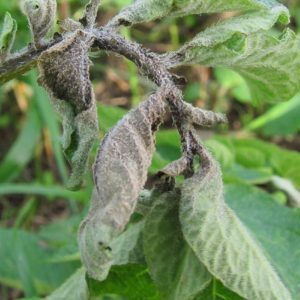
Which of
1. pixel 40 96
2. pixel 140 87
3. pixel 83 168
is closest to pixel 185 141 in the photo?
pixel 83 168

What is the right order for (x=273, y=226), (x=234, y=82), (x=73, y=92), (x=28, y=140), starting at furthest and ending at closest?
(x=234, y=82), (x=28, y=140), (x=273, y=226), (x=73, y=92)

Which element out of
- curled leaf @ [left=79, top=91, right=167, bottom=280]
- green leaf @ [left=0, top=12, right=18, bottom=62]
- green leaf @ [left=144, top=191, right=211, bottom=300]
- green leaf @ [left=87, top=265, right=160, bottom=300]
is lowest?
green leaf @ [left=87, top=265, right=160, bottom=300]

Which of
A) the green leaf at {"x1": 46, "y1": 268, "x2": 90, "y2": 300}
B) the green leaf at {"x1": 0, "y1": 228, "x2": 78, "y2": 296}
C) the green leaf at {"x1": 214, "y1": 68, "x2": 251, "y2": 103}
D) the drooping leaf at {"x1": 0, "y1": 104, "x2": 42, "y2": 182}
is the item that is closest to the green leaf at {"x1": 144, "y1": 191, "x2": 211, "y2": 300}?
the green leaf at {"x1": 46, "y1": 268, "x2": 90, "y2": 300}

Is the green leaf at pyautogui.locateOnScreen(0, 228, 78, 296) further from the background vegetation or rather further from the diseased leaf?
the diseased leaf

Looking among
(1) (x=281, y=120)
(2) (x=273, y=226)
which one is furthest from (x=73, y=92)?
(1) (x=281, y=120)

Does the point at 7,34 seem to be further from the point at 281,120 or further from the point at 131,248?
the point at 281,120

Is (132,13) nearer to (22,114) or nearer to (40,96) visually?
(40,96)

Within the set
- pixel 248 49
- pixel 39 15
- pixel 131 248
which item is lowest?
pixel 131 248

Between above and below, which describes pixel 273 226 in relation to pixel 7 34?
below
